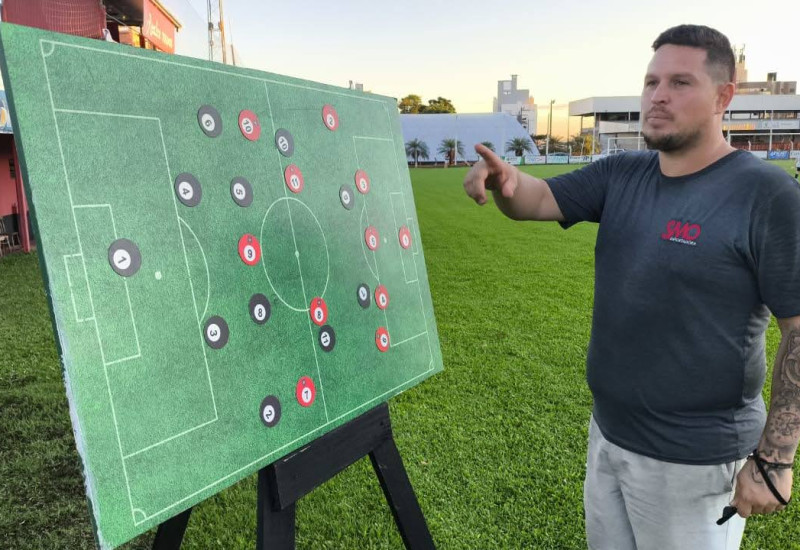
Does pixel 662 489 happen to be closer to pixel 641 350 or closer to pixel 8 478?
pixel 641 350

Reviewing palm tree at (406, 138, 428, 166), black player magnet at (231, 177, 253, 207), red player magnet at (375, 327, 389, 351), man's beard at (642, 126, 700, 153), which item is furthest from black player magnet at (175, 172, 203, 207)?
palm tree at (406, 138, 428, 166)

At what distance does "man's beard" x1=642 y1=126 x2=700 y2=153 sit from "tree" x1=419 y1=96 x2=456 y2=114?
9767 centimetres

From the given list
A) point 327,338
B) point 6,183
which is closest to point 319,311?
point 327,338

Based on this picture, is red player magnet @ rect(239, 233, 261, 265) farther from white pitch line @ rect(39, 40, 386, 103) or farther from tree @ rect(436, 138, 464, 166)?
tree @ rect(436, 138, 464, 166)

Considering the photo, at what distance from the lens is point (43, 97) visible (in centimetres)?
126

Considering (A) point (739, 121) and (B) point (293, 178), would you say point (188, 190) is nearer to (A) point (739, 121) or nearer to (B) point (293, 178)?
(B) point (293, 178)

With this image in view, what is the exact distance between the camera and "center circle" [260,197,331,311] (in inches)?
68.6

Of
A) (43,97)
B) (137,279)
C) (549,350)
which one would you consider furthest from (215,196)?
(549,350)

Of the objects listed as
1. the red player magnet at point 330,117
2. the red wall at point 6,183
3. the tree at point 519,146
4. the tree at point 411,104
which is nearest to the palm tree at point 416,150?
the tree at point 519,146

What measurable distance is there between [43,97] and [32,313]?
22.0 ft

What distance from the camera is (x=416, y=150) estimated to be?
2891 inches

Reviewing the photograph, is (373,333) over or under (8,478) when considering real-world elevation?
over

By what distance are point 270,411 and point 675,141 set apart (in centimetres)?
144

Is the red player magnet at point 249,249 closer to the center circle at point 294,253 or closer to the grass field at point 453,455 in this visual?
the center circle at point 294,253
